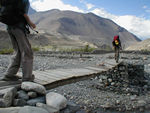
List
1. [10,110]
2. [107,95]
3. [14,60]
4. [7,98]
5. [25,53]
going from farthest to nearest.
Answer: [107,95]
[14,60]
[25,53]
[7,98]
[10,110]

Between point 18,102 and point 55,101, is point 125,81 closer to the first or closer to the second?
point 55,101

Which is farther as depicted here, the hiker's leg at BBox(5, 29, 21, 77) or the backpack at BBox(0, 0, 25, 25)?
the hiker's leg at BBox(5, 29, 21, 77)

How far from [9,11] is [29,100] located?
1556mm

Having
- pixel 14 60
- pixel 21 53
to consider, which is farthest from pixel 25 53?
pixel 14 60

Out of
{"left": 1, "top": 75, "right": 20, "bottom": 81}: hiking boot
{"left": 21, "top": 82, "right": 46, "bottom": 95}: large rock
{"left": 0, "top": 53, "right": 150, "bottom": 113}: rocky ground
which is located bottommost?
{"left": 0, "top": 53, "right": 150, "bottom": 113}: rocky ground

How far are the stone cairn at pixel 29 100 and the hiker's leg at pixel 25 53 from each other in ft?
1.05

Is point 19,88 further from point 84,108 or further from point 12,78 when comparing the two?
point 84,108

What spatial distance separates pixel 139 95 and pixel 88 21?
167m

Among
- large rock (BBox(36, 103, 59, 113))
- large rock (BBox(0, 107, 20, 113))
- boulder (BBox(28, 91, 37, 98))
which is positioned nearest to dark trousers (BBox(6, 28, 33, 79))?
boulder (BBox(28, 91, 37, 98))

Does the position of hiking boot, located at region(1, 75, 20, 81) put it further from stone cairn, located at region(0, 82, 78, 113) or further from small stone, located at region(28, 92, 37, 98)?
small stone, located at region(28, 92, 37, 98)

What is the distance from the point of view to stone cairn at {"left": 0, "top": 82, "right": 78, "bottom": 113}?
2474 millimetres

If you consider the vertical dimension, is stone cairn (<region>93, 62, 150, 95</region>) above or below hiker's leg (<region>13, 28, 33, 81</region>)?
below

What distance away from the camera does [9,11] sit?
2.86 m

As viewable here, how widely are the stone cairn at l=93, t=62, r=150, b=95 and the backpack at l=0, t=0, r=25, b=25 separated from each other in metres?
7.88
